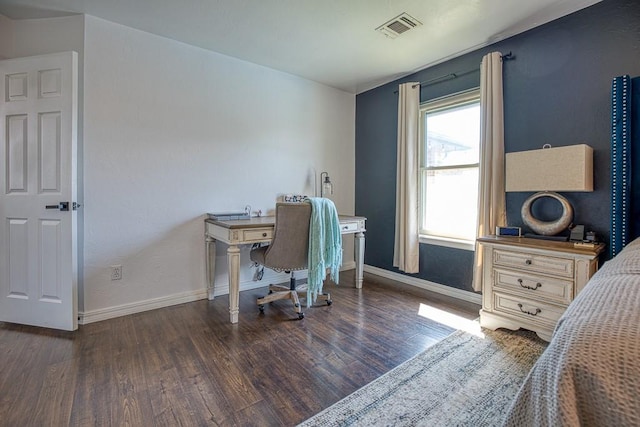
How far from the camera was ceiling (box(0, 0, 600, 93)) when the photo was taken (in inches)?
83.7

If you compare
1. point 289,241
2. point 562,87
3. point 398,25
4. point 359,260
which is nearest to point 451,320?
point 359,260

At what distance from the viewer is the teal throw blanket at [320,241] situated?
7.81ft

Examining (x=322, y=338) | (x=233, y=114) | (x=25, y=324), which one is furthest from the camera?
(x=233, y=114)

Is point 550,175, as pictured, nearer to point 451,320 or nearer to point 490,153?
point 490,153

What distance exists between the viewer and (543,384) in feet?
2.06

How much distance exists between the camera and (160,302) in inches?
103

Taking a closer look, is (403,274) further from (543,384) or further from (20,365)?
(20,365)

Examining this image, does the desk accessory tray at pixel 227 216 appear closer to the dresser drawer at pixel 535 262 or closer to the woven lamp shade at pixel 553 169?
the dresser drawer at pixel 535 262

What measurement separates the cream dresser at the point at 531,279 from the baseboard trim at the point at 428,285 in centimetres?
60

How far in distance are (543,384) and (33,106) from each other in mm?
3269

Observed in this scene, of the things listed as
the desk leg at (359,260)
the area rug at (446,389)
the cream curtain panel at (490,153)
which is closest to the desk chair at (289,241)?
the desk leg at (359,260)

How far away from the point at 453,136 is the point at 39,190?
3.64m

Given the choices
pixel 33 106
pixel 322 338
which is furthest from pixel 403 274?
pixel 33 106

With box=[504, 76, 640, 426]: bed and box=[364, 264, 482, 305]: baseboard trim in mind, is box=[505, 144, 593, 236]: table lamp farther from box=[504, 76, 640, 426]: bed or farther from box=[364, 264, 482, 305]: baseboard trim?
box=[504, 76, 640, 426]: bed
